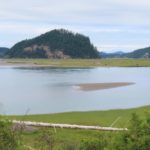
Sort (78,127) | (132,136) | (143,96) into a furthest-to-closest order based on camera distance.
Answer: (143,96) < (78,127) < (132,136)

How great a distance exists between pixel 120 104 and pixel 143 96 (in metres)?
10.4

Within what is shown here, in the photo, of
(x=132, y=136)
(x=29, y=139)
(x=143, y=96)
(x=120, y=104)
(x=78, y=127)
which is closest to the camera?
(x=132, y=136)

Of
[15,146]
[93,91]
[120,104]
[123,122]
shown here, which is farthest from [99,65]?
[15,146]

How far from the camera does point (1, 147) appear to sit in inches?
619

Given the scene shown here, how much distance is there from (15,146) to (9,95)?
49.9 m

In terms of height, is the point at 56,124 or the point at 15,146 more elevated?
the point at 15,146

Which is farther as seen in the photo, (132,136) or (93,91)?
(93,91)

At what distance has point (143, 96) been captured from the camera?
6419cm

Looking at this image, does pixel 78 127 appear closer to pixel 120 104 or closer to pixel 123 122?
pixel 123 122

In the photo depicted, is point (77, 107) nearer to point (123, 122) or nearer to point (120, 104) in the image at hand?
point (120, 104)

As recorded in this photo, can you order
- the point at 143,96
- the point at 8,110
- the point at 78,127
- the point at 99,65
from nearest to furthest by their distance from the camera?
1. the point at 78,127
2. the point at 8,110
3. the point at 143,96
4. the point at 99,65

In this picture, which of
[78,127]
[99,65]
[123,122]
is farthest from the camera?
[99,65]

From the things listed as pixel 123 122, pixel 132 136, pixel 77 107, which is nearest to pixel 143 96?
pixel 77 107

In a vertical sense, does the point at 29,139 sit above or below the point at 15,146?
below
